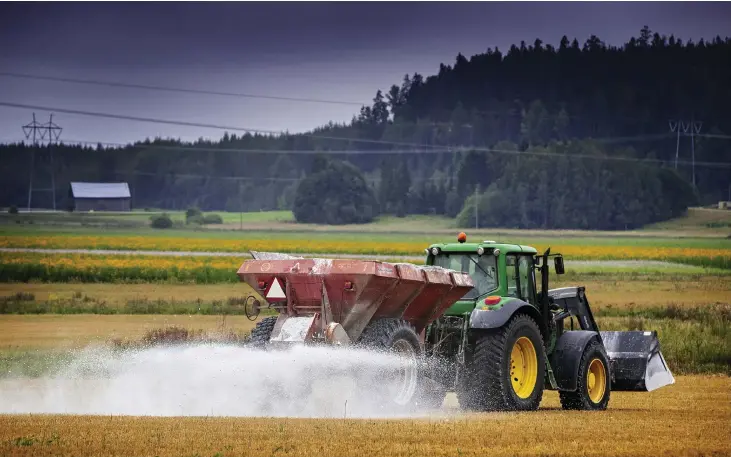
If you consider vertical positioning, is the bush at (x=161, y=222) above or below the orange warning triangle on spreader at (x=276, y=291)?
below

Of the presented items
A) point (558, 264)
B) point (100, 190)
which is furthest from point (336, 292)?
point (100, 190)

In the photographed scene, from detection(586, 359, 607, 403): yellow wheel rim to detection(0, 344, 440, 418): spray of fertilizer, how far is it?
13.5ft

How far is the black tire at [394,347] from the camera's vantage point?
58.3ft

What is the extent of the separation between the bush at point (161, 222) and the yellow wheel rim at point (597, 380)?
111395 mm

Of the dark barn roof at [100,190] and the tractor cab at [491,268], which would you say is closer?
the tractor cab at [491,268]

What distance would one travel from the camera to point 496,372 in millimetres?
18562

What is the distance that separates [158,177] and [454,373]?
572 ft

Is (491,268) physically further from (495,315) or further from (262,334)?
(262,334)

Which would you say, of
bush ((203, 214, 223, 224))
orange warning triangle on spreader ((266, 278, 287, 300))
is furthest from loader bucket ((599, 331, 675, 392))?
bush ((203, 214, 223, 224))

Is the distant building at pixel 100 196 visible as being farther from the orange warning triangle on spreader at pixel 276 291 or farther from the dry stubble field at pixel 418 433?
the dry stubble field at pixel 418 433

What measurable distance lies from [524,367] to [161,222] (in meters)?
115

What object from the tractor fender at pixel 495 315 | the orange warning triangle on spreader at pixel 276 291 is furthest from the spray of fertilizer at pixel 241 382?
the tractor fender at pixel 495 315

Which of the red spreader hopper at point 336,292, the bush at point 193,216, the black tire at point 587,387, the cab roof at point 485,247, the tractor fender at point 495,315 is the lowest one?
the bush at point 193,216

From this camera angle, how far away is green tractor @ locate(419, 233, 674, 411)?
61.4ft
